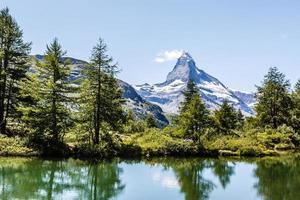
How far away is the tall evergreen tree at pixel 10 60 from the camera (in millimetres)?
49125

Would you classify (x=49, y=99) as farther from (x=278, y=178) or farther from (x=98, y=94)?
(x=278, y=178)

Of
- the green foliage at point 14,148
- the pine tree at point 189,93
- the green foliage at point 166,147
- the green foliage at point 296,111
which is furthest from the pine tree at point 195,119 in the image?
the green foliage at point 296,111

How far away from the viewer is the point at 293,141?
223 feet

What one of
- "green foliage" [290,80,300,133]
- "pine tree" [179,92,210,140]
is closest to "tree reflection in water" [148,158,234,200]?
"pine tree" [179,92,210,140]

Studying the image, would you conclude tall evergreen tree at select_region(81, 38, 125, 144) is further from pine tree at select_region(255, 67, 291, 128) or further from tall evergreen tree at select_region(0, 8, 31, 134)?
pine tree at select_region(255, 67, 291, 128)

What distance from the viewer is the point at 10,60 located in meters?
49.9

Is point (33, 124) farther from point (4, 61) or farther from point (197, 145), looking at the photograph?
point (197, 145)

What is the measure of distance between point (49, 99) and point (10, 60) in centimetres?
847

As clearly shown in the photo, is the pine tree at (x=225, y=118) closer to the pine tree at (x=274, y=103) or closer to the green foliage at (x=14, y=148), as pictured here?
the pine tree at (x=274, y=103)

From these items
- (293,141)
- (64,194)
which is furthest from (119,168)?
(293,141)

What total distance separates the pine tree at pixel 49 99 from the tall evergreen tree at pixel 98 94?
2351mm

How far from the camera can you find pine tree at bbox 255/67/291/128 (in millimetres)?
74562

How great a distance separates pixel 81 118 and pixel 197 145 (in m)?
15.0

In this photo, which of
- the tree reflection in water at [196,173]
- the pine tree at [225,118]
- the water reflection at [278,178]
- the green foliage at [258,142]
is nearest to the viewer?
the water reflection at [278,178]
